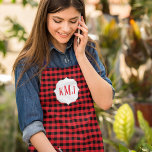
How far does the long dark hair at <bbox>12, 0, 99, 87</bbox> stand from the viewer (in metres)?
1.62

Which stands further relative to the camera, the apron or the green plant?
the green plant

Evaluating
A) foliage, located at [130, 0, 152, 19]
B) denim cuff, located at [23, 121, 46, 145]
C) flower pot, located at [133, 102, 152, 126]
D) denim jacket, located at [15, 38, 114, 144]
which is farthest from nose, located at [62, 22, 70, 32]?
foliage, located at [130, 0, 152, 19]

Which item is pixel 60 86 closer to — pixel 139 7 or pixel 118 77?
pixel 118 77

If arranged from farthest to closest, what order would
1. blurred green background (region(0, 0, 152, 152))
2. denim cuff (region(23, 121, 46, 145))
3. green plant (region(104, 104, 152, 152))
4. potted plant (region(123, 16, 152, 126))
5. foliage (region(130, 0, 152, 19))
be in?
foliage (region(130, 0, 152, 19))
potted plant (region(123, 16, 152, 126))
blurred green background (region(0, 0, 152, 152))
green plant (region(104, 104, 152, 152))
denim cuff (region(23, 121, 46, 145))

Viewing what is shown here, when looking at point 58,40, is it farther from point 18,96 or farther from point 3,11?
point 3,11

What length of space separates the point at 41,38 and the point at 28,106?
38 centimetres

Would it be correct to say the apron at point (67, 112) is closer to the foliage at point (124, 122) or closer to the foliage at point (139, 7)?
the foliage at point (124, 122)

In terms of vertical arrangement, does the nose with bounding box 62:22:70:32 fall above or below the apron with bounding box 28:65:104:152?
above

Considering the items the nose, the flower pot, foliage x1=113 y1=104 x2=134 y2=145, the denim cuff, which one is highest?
the nose

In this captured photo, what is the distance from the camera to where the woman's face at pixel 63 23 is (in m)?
1.61

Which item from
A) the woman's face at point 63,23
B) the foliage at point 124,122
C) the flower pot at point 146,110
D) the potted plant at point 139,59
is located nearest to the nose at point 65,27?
the woman's face at point 63,23

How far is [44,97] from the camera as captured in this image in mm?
1647

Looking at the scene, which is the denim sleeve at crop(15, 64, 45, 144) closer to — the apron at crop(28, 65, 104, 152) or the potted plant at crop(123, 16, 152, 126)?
the apron at crop(28, 65, 104, 152)

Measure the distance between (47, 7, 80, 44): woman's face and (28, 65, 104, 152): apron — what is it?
0.18 meters
